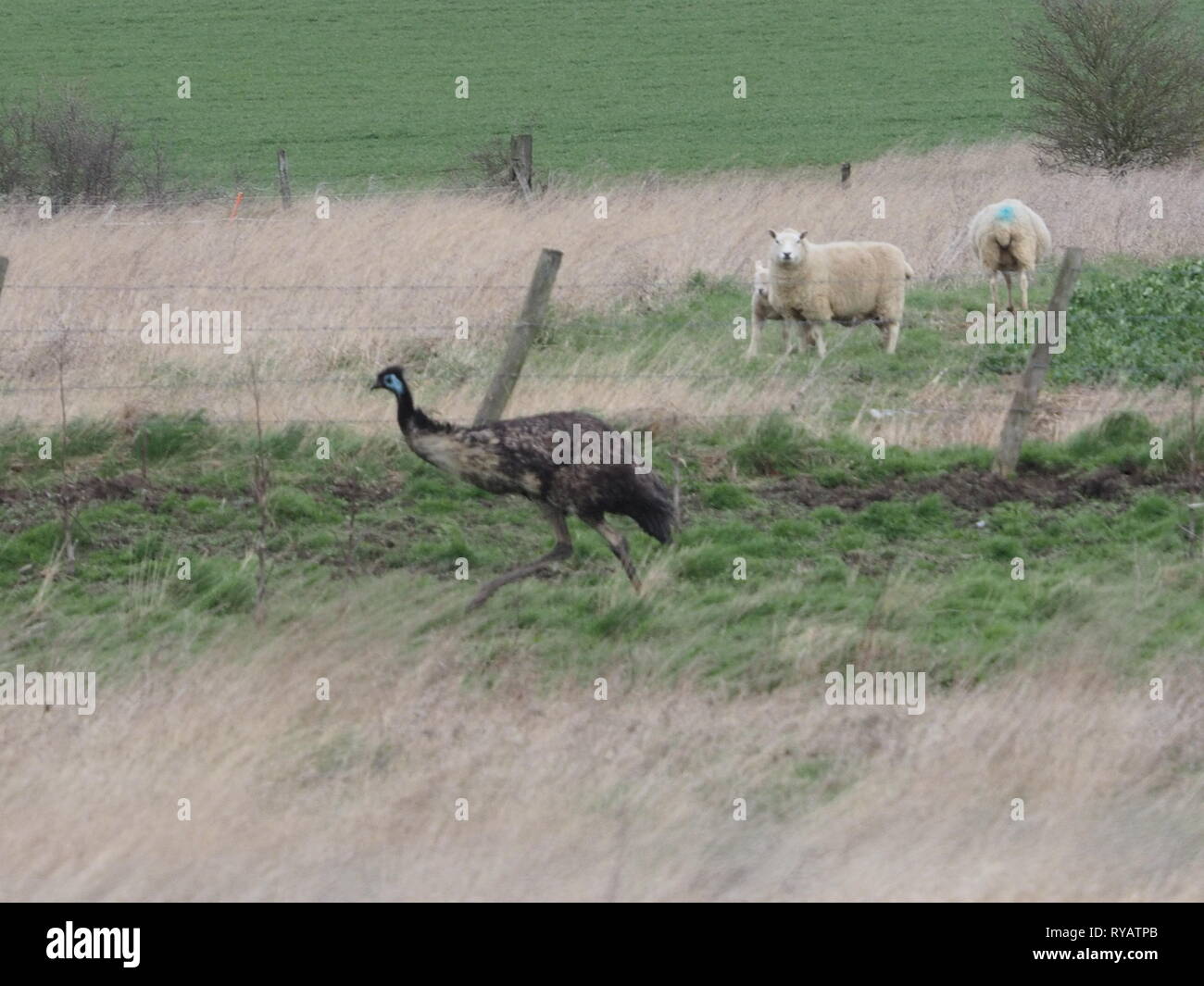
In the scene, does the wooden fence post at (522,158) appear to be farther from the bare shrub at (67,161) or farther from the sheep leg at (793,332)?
the sheep leg at (793,332)

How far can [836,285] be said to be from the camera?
14414 mm

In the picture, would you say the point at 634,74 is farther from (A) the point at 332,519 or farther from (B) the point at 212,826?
(B) the point at 212,826

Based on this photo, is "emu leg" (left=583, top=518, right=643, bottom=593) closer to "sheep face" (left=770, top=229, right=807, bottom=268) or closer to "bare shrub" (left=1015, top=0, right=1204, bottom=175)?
"sheep face" (left=770, top=229, right=807, bottom=268)

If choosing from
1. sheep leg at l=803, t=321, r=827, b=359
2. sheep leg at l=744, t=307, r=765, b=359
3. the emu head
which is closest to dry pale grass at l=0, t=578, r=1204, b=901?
the emu head

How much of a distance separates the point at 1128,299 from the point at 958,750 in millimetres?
9877

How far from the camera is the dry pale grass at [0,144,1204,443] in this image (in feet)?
38.8

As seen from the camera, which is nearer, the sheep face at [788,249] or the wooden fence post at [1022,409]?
the wooden fence post at [1022,409]

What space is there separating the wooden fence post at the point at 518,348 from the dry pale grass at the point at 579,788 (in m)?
3.10

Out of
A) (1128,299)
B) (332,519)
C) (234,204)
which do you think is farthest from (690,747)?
(234,204)

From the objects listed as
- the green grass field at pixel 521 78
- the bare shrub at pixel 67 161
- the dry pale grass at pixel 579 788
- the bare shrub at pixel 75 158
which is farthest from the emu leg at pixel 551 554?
the green grass field at pixel 521 78

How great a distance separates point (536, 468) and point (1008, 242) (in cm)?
854

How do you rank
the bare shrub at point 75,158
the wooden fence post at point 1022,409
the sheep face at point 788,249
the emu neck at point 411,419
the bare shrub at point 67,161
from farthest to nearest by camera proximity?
the bare shrub at point 75,158 → the bare shrub at point 67,161 → the sheep face at point 788,249 → the wooden fence post at point 1022,409 → the emu neck at point 411,419

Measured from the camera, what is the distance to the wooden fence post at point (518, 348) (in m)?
10.4

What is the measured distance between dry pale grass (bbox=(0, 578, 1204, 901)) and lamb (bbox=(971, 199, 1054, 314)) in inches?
355
